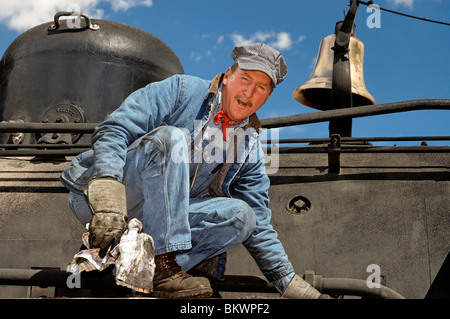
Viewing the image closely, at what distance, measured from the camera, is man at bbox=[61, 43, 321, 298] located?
8.64 ft

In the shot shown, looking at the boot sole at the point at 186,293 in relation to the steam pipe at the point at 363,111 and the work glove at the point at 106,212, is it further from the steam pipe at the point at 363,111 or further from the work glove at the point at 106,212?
the steam pipe at the point at 363,111

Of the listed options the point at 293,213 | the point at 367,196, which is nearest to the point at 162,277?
the point at 293,213

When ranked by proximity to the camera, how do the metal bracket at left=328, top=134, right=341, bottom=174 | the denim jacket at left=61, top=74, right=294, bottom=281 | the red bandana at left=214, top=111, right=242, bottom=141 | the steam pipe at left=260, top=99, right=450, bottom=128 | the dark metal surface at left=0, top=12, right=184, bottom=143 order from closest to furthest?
the denim jacket at left=61, top=74, right=294, bottom=281 < the red bandana at left=214, top=111, right=242, bottom=141 < the steam pipe at left=260, top=99, right=450, bottom=128 < the metal bracket at left=328, top=134, right=341, bottom=174 < the dark metal surface at left=0, top=12, right=184, bottom=143

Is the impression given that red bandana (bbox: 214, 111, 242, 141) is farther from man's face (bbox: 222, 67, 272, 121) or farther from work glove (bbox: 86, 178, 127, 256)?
work glove (bbox: 86, 178, 127, 256)

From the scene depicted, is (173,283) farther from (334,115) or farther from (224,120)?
(334,115)

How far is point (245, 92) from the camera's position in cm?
292

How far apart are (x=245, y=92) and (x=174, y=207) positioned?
71 centimetres

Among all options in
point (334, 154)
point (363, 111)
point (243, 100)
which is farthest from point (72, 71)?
point (243, 100)

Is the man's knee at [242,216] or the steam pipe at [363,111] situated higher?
the steam pipe at [363,111]

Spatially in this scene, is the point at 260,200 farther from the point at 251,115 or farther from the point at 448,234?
the point at 448,234

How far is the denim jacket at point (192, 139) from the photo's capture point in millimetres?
2762

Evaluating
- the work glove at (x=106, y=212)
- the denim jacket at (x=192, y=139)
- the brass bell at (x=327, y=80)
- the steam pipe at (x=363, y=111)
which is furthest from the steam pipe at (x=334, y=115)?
the brass bell at (x=327, y=80)

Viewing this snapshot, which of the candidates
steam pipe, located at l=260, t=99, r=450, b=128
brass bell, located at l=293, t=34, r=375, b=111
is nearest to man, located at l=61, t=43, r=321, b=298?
steam pipe, located at l=260, t=99, r=450, b=128
